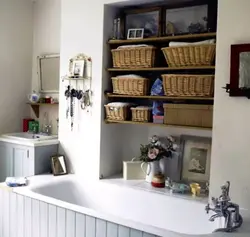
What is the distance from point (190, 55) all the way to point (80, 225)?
1.54m

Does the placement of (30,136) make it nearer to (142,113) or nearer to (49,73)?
(49,73)

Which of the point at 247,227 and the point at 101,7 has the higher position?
the point at 101,7

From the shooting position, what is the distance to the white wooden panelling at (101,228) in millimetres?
2389

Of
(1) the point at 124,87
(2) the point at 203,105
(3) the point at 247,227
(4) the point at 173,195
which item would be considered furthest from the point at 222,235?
(1) the point at 124,87

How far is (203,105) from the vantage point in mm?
2836

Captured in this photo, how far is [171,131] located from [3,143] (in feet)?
5.67

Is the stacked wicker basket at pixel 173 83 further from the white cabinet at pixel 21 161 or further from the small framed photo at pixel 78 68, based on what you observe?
the white cabinet at pixel 21 161

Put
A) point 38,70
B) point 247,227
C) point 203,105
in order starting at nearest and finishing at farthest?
point 247,227 < point 203,105 < point 38,70

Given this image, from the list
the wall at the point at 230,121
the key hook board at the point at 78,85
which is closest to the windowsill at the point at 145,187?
the wall at the point at 230,121

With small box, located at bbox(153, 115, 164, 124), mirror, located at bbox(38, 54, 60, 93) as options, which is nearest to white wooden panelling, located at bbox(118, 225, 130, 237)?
small box, located at bbox(153, 115, 164, 124)

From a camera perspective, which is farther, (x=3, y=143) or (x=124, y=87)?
(x=3, y=143)

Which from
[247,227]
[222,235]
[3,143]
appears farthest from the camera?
[3,143]

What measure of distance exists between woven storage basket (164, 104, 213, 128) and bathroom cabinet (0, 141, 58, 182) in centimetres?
128

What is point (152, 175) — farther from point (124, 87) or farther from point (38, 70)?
point (38, 70)
